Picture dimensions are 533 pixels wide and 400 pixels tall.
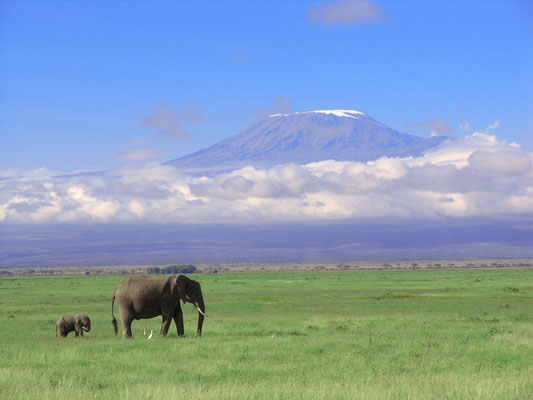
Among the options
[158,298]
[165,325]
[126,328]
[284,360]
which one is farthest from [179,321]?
[284,360]

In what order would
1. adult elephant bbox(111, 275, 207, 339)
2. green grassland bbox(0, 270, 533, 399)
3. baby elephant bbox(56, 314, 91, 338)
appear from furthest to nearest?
baby elephant bbox(56, 314, 91, 338) < adult elephant bbox(111, 275, 207, 339) < green grassland bbox(0, 270, 533, 399)

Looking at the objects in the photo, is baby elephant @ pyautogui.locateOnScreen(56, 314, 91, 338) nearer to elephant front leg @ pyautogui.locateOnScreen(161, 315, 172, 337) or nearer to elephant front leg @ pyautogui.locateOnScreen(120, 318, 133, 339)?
elephant front leg @ pyautogui.locateOnScreen(120, 318, 133, 339)

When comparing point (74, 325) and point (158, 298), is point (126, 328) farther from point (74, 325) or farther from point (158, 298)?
point (74, 325)

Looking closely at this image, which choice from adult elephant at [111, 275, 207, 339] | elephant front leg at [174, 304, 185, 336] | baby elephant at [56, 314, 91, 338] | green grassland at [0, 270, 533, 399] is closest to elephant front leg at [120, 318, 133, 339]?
adult elephant at [111, 275, 207, 339]

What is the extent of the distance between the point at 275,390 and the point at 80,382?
4963mm

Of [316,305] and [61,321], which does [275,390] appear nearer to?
[61,321]

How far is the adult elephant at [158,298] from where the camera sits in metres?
27.6

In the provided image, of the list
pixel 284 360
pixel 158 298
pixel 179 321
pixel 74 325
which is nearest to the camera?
pixel 284 360

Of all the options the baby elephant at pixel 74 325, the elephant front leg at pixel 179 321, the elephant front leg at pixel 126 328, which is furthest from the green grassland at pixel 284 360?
the elephant front leg at pixel 179 321

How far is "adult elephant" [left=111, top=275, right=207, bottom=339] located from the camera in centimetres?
2758

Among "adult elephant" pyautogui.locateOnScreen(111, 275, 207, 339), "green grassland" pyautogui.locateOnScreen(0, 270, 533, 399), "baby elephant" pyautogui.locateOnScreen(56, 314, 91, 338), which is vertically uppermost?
"adult elephant" pyautogui.locateOnScreen(111, 275, 207, 339)

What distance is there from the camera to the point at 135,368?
20281 millimetres

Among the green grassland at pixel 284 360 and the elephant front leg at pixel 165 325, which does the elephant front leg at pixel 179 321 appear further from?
the green grassland at pixel 284 360

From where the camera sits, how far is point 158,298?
→ 27.6 metres
